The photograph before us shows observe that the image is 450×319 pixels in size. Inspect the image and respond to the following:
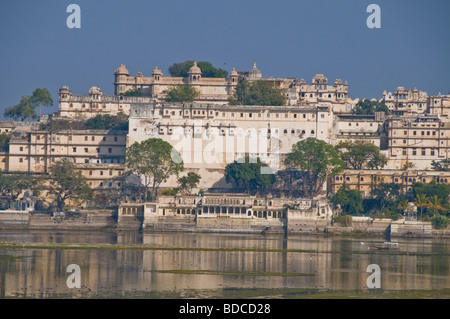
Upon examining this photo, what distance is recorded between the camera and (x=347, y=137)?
327ft

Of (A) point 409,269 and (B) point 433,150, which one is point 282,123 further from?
(A) point 409,269

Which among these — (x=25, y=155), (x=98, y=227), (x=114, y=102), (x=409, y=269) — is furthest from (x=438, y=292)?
(x=114, y=102)

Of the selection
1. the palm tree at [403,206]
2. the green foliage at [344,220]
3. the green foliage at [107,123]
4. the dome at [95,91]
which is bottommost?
the green foliage at [344,220]

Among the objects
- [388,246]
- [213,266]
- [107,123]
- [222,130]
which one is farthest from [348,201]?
[213,266]

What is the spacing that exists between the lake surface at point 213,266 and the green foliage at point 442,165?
1634 cm

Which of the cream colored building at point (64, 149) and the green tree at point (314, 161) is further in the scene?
the cream colored building at point (64, 149)

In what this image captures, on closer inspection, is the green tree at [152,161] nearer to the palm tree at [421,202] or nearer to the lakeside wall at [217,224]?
the lakeside wall at [217,224]

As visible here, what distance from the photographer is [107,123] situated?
10112cm

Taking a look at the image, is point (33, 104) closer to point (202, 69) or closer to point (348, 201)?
point (202, 69)

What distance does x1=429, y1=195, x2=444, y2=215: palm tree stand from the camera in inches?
3337

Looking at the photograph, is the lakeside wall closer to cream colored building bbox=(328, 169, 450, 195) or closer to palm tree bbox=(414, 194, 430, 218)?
palm tree bbox=(414, 194, 430, 218)

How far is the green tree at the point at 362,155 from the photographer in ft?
310

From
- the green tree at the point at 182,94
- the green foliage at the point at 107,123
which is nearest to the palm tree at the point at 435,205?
the green tree at the point at 182,94

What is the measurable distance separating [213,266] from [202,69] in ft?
199
